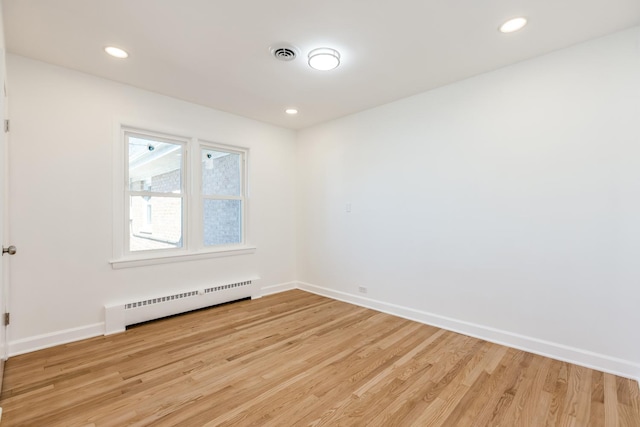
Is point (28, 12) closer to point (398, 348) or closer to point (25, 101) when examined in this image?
point (25, 101)

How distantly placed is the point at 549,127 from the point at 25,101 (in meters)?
4.61

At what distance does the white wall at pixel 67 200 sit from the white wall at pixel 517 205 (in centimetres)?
252

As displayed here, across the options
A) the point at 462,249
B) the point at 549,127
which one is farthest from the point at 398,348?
the point at 549,127

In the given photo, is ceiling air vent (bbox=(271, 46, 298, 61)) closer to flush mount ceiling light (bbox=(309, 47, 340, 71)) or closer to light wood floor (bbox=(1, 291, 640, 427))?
flush mount ceiling light (bbox=(309, 47, 340, 71))

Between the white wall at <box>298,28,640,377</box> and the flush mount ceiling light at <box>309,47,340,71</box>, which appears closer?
the white wall at <box>298,28,640,377</box>

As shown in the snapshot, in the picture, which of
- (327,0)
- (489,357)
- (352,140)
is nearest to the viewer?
(327,0)

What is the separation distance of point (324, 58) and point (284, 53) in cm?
35

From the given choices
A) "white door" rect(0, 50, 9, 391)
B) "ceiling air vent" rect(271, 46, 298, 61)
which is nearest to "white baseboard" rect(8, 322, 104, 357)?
"white door" rect(0, 50, 9, 391)

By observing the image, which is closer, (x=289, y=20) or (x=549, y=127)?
(x=289, y=20)

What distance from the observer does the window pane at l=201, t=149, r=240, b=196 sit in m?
4.01

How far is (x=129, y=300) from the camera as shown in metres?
3.23

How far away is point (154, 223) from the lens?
3.57m

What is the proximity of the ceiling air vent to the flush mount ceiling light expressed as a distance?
155 millimetres

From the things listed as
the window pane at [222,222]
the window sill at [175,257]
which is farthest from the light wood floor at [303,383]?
the window pane at [222,222]
